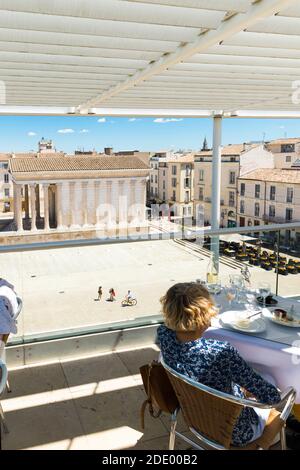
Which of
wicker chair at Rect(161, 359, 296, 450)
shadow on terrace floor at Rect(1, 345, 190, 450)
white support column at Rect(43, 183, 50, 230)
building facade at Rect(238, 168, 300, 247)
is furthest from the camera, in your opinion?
white support column at Rect(43, 183, 50, 230)

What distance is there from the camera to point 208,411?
1.52 meters

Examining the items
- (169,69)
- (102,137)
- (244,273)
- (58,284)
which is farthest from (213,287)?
(102,137)

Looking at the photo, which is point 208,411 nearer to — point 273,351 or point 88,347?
point 273,351

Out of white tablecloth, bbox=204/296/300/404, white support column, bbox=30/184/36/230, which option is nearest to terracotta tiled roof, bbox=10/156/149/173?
white support column, bbox=30/184/36/230

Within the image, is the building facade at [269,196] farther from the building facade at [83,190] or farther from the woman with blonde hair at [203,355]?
the woman with blonde hair at [203,355]

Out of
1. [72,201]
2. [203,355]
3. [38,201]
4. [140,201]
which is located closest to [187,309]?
[203,355]

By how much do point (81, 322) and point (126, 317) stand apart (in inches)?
15.8

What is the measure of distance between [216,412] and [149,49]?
10.5 ft

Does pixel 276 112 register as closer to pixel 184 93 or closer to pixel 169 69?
pixel 184 93

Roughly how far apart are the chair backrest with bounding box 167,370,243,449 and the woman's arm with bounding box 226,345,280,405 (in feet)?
0.51

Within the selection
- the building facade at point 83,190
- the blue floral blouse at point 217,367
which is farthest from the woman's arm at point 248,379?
the building facade at point 83,190

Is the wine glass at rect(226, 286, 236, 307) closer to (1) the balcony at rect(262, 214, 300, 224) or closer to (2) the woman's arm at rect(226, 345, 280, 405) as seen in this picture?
(2) the woman's arm at rect(226, 345, 280, 405)

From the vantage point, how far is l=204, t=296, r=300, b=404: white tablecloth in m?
A: 1.89

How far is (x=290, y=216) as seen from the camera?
109ft
